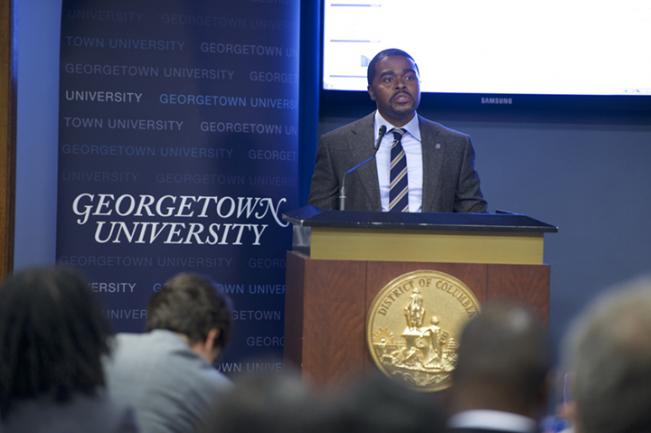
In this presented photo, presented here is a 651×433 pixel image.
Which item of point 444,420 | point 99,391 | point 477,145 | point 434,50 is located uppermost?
point 434,50

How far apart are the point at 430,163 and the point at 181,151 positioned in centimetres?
135

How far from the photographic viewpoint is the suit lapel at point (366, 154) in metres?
4.57

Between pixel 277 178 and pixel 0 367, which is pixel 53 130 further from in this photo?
pixel 0 367

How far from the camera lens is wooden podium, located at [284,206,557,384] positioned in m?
3.60

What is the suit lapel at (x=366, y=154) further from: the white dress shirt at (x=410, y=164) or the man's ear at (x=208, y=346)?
the man's ear at (x=208, y=346)

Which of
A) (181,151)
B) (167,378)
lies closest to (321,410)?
(167,378)

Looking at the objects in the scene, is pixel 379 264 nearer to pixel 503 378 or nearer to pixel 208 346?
pixel 208 346

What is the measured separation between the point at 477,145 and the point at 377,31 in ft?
2.66

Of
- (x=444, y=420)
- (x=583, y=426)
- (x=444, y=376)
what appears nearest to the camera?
(x=444, y=420)

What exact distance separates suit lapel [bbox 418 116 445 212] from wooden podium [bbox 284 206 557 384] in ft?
2.65

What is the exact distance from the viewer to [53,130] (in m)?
5.48

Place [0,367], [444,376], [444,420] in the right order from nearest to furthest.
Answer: [444,420] → [0,367] → [444,376]

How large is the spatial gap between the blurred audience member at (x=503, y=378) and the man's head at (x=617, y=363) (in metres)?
0.07

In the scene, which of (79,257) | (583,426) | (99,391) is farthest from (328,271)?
(583,426)
